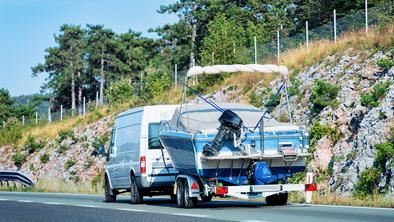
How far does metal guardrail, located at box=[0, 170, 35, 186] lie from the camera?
1594 inches

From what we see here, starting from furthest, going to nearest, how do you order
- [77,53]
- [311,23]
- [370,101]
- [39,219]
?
1. [77,53]
2. [311,23]
3. [370,101]
4. [39,219]

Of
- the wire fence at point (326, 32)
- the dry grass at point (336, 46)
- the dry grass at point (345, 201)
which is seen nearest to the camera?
the dry grass at point (345, 201)

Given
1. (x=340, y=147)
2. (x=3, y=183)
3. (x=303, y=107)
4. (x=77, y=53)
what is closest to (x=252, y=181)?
(x=340, y=147)

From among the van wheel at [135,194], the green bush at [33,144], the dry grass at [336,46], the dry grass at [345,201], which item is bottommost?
the dry grass at [345,201]

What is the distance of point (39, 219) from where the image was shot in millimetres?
16781

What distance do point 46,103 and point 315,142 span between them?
106274 mm

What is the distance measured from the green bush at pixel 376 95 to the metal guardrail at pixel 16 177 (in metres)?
16.8

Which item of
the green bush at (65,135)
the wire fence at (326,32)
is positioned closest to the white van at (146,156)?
the wire fence at (326,32)

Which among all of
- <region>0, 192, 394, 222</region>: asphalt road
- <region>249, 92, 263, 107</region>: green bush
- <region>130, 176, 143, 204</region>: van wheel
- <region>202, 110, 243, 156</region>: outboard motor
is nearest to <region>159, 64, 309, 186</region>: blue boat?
<region>202, 110, 243, 156</region>: outboard motor

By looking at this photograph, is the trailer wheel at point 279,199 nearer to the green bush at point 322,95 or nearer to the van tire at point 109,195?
the van tire at point 109,195

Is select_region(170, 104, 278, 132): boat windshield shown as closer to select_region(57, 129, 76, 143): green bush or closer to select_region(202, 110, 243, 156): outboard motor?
select_region(202, 110, 243, 156): outboard motor

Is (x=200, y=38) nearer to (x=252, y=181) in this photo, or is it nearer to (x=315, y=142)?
(x=315, y=142)

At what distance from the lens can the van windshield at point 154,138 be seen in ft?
73.9

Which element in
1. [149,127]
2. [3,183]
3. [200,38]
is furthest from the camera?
[200,38]
